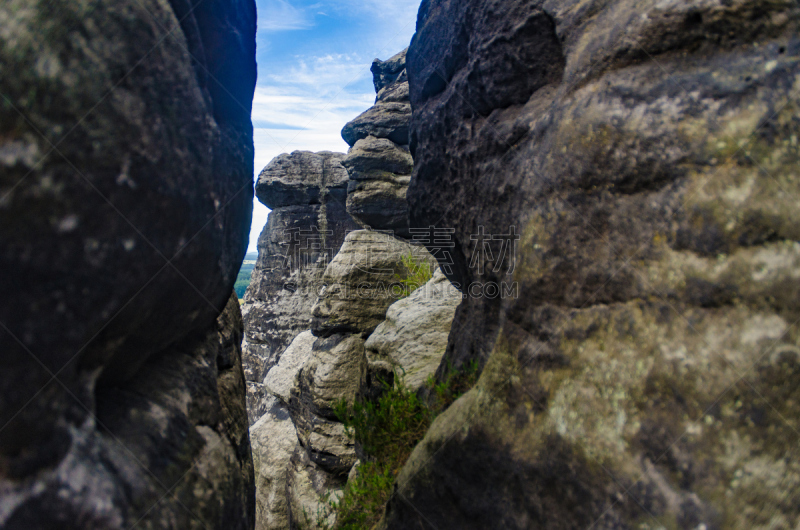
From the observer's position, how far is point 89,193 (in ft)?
4.87

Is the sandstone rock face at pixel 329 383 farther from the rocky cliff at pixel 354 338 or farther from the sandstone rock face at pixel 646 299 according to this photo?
the sandstone rock face at pixel 646 299

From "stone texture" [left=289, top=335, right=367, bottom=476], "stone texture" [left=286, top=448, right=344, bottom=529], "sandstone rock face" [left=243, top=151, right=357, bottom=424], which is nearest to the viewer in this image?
"stone texture" [left=286, top=448, right=344, bottom=529]

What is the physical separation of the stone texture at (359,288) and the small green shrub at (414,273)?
8cm

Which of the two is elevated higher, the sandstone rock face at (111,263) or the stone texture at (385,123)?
the stone texture at (385,123)

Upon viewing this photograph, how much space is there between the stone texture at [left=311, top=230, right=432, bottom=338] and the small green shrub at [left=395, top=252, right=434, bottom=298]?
8 cm

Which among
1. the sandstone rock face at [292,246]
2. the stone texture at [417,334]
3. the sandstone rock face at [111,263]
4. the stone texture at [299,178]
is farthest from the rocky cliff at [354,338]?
the stone texture at [299,178]

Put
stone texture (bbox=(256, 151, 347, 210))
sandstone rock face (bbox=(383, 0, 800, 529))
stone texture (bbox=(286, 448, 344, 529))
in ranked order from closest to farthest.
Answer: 1. sandstone rock face (bbox=(383, 0, 800, 529))
2. stone texture (bbox=(286, 448, 344, 529))
3. stone texture (bbox=(256, 151, 347, 210))

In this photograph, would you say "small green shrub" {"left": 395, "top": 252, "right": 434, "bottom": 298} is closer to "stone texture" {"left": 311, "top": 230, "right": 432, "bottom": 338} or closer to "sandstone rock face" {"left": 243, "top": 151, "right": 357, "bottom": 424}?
"stone texture" {"left": 311, "top": 230, "right": 432, "bottom": 338}

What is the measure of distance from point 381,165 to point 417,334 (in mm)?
5066

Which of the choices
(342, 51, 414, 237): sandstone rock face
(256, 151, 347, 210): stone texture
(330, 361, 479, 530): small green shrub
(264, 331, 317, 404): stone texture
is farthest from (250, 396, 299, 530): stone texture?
(256, 151, 347, 210): stone texture

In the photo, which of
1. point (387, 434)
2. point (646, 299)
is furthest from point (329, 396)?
point (646, 299)

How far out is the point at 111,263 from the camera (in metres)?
1.57

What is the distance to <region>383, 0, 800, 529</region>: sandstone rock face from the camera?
1.48m

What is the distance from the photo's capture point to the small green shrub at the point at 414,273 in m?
8.02
